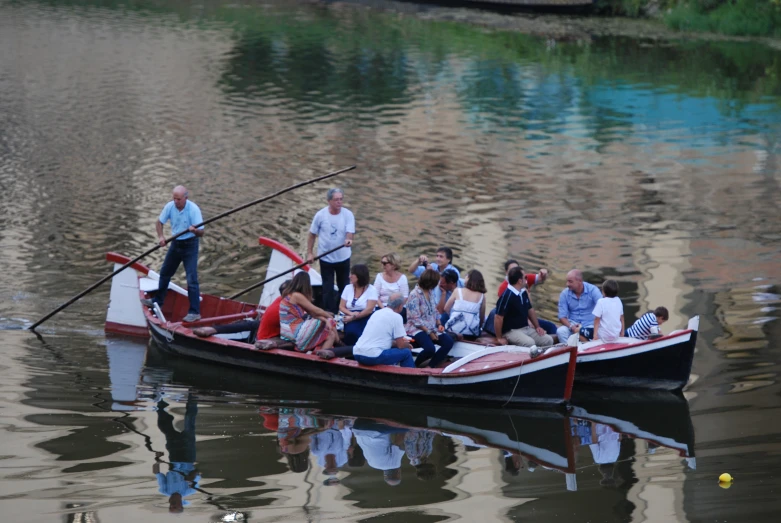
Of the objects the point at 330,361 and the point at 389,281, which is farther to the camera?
the point at 389,281

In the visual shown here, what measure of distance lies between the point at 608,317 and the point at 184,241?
5289 mm

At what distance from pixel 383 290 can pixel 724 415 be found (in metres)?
3.93

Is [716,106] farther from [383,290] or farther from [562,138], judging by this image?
[383,290]

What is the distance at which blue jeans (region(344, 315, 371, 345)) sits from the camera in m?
12.3

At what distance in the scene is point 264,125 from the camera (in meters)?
28.1

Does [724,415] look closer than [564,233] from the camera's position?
Yes

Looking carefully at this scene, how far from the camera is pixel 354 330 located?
40.5 feet

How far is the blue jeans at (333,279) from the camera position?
535 inches

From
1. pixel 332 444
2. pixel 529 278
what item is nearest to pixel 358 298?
pixel 332 444

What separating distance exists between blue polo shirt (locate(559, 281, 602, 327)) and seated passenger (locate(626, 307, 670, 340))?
22.9 inches

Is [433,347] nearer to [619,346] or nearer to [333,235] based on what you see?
[619,346]

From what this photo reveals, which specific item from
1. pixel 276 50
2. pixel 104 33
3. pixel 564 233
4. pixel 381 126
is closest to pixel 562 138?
pixel 381 126

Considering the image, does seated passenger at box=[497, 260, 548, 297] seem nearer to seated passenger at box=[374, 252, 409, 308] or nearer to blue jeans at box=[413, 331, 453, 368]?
blue jeans at box=[413, 331, 453, 368]

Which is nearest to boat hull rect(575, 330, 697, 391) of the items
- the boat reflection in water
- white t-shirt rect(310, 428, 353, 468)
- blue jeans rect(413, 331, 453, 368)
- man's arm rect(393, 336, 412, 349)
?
the boat reflection in water
